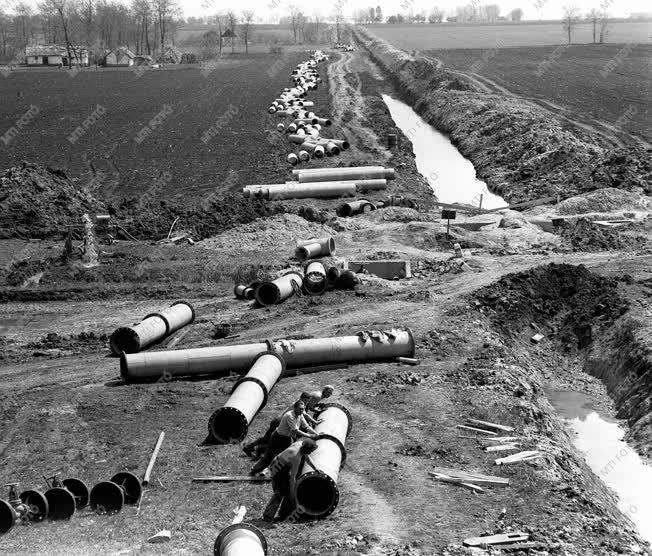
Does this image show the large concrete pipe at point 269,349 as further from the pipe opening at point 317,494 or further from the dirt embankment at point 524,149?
the dirt embankment at point 524,149

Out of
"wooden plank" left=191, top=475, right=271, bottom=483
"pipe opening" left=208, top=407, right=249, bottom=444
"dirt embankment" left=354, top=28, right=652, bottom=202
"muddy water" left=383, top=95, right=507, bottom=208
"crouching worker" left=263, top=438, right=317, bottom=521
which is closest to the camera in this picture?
"crouching worker" left=263, top=438, right=317, bottom=521

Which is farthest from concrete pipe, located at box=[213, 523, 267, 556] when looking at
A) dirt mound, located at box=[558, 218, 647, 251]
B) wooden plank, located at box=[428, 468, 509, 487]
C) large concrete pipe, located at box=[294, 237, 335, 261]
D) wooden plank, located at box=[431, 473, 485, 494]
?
dirt mound, located at box=[558, 218, 647, 251]

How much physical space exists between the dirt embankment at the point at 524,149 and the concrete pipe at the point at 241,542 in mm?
26978

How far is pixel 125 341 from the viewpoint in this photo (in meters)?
20.3

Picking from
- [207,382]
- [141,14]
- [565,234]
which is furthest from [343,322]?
[141,14]

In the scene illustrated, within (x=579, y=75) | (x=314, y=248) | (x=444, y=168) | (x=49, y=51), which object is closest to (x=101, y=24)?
(x=49, y=51)

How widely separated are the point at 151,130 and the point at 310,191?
2082 centimetres

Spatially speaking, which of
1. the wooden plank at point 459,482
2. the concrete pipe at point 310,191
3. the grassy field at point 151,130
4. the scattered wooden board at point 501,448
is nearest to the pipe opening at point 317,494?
the wooden plank at point 459,482

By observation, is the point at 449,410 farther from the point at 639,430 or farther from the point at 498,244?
the point at 498,244

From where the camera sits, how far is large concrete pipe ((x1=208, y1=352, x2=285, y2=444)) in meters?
15.7

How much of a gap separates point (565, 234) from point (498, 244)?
2655 mm

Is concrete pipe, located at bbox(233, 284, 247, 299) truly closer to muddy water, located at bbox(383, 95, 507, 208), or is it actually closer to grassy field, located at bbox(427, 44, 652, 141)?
muddy water, located at bbox(383, 95, 507, 208)

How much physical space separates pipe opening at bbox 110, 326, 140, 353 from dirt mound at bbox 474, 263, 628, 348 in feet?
29.3

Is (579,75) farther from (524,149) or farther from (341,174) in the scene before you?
(341,174)
